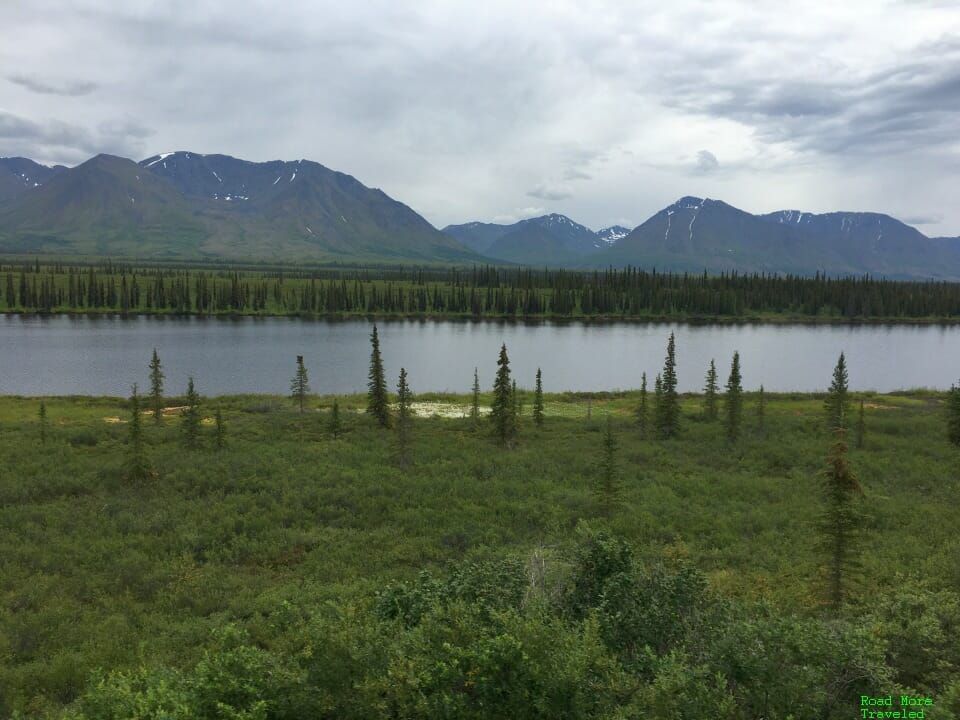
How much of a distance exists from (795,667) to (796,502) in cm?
2325

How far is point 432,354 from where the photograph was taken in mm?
112688

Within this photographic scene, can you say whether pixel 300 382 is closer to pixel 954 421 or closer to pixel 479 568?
pixel 479 568

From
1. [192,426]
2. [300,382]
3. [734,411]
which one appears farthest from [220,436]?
[734,411]

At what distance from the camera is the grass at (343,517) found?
20.1 meters

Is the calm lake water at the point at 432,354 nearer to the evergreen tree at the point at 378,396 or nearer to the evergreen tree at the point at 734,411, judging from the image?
the evergreen tree at the point at 378,396

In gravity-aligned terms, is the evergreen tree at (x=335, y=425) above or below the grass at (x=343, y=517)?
above

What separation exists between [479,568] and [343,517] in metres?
14.0

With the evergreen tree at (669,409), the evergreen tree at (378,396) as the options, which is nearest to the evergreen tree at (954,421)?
the evergreen tree at (669,409)

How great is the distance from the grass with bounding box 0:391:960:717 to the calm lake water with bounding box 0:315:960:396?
112 feet

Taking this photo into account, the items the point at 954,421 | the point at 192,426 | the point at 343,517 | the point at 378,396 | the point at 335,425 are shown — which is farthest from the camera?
the point at 378,396

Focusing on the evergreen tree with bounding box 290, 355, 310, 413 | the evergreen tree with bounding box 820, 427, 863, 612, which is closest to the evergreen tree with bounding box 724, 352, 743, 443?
the evergreen tree with bounding box 820, 427, 863, 612

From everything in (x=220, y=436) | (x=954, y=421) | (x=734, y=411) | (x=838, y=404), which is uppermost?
(x=838, y=404)

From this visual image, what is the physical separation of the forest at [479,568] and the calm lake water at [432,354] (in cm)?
3428

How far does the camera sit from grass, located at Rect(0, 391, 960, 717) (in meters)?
20.1
